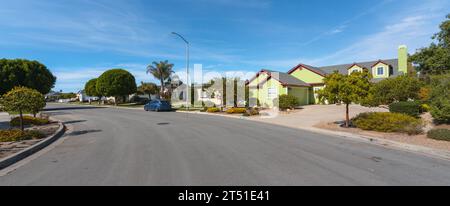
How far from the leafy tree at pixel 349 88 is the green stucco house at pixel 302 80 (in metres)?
17.3

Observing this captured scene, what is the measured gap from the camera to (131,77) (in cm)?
5200

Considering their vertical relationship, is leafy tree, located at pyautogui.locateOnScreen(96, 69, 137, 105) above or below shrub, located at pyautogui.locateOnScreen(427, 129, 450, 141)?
above

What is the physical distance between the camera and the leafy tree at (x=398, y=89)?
65.0ft

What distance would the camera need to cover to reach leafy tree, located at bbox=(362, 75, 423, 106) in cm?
1980

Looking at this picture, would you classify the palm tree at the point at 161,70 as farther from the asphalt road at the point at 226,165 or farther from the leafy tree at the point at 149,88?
the asphalt road at the point at 226,165

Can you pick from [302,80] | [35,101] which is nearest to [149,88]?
[302,80]

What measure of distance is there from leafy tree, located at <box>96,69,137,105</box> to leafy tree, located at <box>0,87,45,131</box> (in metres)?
37.7

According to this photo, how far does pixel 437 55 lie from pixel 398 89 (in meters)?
11.6

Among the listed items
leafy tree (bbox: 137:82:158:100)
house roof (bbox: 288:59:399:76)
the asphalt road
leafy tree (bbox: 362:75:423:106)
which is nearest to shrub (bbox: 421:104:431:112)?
leafy tree (bbox: 362:75:423:106)

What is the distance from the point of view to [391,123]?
494 inches

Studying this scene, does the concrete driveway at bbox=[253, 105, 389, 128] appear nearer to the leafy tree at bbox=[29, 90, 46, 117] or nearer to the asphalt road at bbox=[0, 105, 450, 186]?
the asphalt road at bbox=[0, 105, 450, 186]
